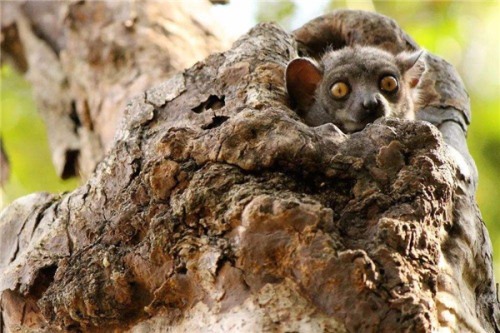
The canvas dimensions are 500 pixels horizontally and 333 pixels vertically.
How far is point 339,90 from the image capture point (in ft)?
16.1

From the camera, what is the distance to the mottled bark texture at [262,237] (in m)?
2.59

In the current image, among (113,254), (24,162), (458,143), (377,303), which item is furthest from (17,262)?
(24,162)

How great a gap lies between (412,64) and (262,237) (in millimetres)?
2546

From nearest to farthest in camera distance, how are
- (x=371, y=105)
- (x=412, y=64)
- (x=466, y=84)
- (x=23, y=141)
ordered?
→ (x=371, y=105)
(x=412, y=64)
(x=466, y=84)
(x=23, y=141)

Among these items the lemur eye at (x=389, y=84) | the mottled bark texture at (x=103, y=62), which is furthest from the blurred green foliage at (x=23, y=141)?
the lemur eye at (x=389, y=84)

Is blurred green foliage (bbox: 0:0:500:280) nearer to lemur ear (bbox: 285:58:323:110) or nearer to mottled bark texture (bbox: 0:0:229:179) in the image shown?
mottled bark texture (bbox: 0:0:229:179)

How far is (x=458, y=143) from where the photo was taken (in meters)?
4.11

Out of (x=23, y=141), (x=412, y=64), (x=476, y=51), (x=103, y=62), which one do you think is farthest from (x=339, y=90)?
(x=23, y=141)

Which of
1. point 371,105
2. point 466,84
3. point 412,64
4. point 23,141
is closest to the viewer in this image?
point 371,105

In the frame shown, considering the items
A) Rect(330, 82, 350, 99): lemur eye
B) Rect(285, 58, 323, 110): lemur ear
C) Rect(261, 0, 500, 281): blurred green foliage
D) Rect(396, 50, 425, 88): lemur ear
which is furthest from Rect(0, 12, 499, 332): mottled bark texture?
Rect(261, 0, 500, 281): blurred green foliage

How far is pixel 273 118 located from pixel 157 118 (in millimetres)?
871

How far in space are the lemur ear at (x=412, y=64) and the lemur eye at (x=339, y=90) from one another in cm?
37

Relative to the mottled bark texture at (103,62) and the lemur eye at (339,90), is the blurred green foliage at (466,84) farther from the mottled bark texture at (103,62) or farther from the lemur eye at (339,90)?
the lemur eye at (339,90)

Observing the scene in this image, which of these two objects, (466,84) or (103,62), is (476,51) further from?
(103,62)
